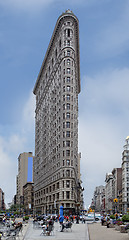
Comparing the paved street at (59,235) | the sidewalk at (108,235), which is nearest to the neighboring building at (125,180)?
the paved street at (59,235)

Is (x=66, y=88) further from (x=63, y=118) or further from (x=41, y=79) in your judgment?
(x=41, y=79)

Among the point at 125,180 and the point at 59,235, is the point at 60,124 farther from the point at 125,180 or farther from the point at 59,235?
the point at 125,180

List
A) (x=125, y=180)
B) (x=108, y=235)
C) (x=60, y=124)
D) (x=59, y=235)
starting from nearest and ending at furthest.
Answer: (x=108, y=235)
(x=59, y=235)
(x=60, y=124)
(x=125, y=180)

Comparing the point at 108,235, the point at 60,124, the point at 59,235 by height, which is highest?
the point at 60,124

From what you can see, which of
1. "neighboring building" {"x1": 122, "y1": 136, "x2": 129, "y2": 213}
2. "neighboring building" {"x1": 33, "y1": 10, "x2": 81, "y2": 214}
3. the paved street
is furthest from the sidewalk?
"neighboring building" {"x1": 122, "y1": 136, "x2": 129, "y2": 213}

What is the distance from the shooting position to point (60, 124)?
323 feet

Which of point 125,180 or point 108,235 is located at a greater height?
point 108,235

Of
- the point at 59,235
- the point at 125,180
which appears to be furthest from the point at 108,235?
the point at 125,180

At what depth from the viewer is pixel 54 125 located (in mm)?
108125

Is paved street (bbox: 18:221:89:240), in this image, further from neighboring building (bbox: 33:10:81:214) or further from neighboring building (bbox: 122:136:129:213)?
neighboring building (bbox: 122:136:129:213)

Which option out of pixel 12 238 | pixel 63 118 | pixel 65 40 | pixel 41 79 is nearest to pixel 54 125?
pixel 63 118

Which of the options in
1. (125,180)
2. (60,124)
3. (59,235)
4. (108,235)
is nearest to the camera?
(108,235)

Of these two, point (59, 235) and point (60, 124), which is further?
point (60, 124)

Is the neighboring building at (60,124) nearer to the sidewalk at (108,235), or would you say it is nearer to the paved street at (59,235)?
the paved street at (59,235)
